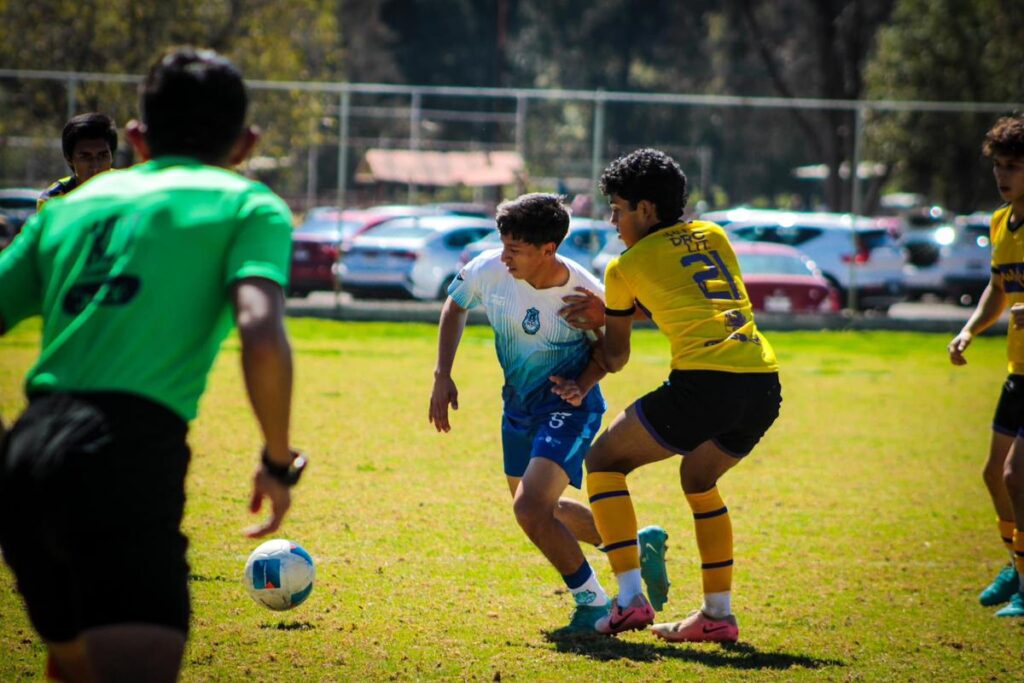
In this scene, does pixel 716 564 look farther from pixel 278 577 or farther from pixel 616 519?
pixel 278 577

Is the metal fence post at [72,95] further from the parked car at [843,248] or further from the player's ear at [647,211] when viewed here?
the player's ear at [647,211]

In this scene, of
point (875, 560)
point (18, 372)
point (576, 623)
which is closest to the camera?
point (576, 623)

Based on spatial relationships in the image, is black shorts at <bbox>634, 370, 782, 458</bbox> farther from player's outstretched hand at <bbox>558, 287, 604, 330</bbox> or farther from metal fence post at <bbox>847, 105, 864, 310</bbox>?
metal fence post at <bbox>847, 105, 864, 310</bbox>

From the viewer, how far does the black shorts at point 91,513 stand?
2812mm

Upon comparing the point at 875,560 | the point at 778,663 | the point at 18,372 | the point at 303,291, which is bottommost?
the point at 303,291

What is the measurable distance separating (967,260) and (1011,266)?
67.4 ft

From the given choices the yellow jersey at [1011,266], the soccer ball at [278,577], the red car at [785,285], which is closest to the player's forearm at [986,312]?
the yellow jersey at [1011,266]

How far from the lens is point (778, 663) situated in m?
5.17

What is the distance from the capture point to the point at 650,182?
5332 millimetres

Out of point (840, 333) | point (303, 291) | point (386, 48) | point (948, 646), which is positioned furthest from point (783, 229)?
point (386, 48)

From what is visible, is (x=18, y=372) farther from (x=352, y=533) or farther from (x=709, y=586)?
(x=709, y=586)

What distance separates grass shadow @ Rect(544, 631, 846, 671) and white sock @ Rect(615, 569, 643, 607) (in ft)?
0.59

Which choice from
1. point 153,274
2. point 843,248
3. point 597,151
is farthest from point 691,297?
point 843,248

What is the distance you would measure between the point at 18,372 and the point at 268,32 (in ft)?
62.2
